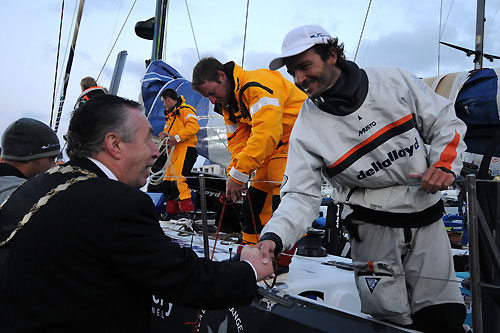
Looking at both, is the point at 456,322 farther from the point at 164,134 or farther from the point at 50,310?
the point at 164,134

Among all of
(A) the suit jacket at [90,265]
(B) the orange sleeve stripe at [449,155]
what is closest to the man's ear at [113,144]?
(A) the suit jacket at [90,265]

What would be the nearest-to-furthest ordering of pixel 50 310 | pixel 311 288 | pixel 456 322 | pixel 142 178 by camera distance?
pixel 50 310, pixel 142 178, pixel 456 322, pixel 311 288

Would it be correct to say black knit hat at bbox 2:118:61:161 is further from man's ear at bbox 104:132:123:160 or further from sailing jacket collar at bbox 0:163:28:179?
man's ear at bbox 104:132:123:160

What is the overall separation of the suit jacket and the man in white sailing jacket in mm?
545

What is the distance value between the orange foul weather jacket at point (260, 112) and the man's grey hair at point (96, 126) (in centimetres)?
142

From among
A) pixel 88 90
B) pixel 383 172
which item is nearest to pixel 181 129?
pixel 88 90

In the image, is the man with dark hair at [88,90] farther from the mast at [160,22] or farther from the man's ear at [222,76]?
the mast at [160,22]

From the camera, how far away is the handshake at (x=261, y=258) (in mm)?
1441

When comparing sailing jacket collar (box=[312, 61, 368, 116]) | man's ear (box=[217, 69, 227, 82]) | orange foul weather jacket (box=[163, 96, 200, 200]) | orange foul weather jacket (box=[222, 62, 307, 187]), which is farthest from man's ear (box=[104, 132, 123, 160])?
orange foul weather jacket (box=[163, 96, 200, 200])

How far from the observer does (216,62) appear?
3057 mm

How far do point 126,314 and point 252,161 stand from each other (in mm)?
1711

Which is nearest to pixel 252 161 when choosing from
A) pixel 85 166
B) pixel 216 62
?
pixel 216 62

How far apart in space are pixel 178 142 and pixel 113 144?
162 inches

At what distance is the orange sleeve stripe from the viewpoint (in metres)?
1.54
